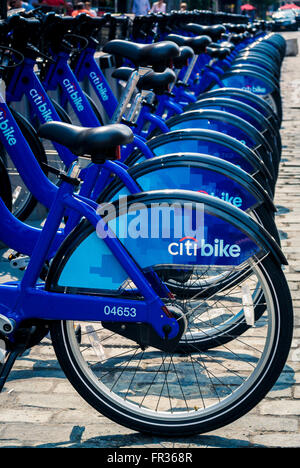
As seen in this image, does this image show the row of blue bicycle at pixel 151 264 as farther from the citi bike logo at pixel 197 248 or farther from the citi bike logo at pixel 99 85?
the citi bike logo at pixel 99 85

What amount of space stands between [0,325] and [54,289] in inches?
11.9

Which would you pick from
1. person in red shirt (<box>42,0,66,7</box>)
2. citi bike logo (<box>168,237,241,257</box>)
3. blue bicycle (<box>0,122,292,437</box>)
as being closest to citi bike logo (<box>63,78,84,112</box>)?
blue bicycle (<box>0,122,292,437</box>)

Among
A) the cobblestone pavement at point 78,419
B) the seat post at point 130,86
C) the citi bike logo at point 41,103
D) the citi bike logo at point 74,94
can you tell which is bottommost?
the cobblestone pavement at point 78,419

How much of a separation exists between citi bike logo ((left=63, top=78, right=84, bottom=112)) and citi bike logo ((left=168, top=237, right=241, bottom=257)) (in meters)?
2.53

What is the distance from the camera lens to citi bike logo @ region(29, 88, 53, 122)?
5.27 metres

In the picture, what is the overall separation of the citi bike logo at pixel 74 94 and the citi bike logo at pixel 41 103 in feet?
1.10

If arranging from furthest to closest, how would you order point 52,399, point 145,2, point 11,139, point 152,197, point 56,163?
1. point 145,2
2. point 56,163
3. point 11,139
4. point 52,399
5. point 152,197

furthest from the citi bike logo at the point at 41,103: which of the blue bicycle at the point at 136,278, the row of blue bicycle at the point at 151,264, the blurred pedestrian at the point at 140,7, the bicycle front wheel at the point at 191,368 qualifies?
the blurred pedestrian at the point at 140,7

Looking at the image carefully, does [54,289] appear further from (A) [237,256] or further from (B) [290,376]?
(B) [290,376]

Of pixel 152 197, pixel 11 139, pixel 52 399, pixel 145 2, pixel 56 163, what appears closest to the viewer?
pixel 152 197

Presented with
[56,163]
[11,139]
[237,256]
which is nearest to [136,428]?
[237,256]

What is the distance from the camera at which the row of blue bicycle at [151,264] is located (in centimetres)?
324

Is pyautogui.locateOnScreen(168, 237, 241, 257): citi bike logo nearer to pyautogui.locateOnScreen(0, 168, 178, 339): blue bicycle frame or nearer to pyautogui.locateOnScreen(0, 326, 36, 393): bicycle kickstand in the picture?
pyautogui.locateOnScreen(0, 168, 178, 339): blue bicycle frame

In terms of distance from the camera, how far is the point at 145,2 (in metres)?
15.1
